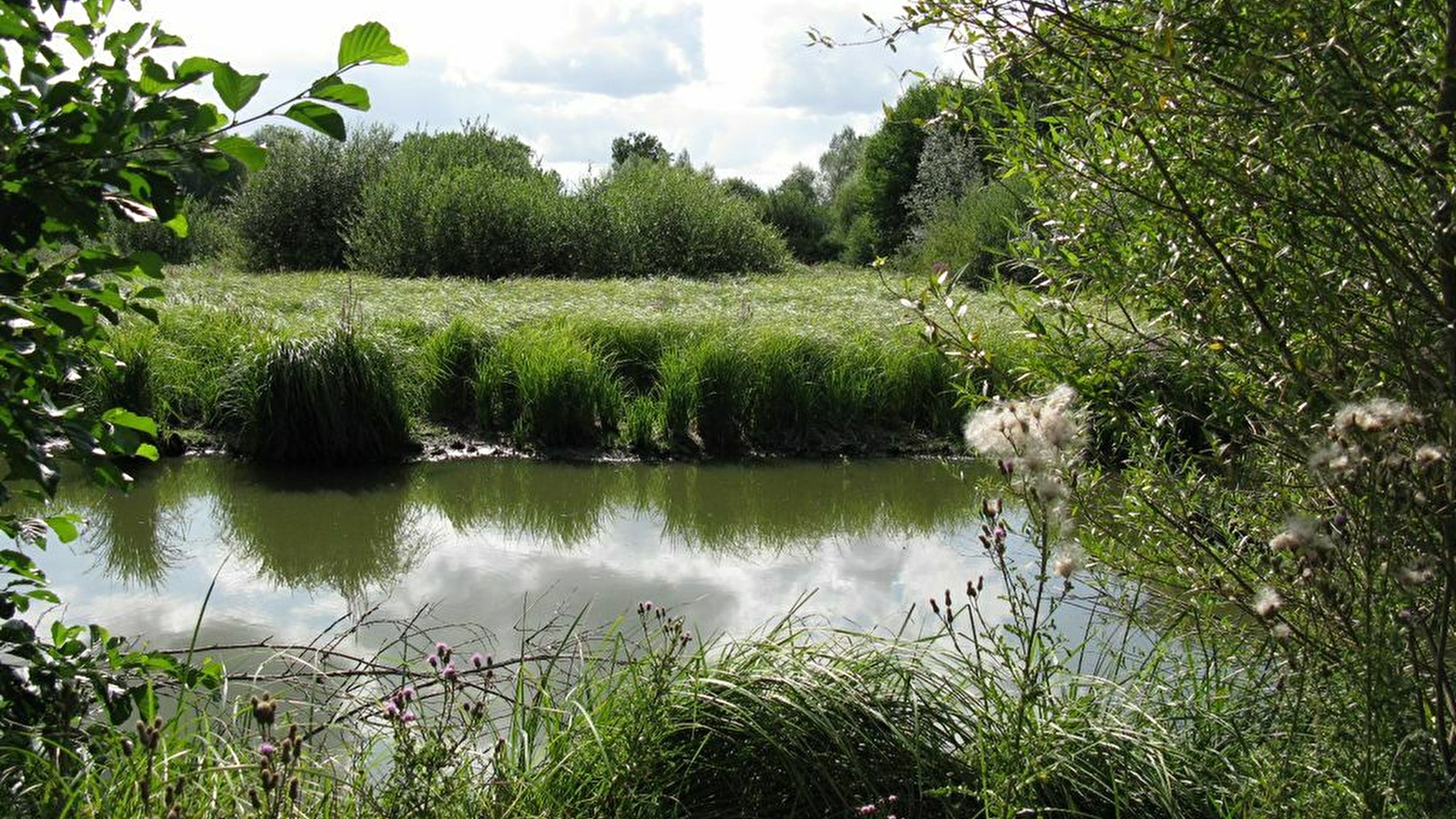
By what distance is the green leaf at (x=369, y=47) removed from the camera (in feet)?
6.66

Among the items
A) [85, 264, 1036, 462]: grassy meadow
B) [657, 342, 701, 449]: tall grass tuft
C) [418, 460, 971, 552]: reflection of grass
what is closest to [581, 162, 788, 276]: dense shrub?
[85, 264, 1036, 462]: grassy meadow

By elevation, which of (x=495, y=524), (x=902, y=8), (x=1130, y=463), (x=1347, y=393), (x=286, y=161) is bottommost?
(x=495, y=524)

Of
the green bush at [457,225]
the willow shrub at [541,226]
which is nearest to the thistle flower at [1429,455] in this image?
the green bush at [457,225]

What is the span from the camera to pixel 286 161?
2711cm

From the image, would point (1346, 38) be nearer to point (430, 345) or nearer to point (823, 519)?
point (823, 519)

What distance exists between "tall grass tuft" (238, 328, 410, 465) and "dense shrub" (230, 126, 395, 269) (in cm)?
A: 1827

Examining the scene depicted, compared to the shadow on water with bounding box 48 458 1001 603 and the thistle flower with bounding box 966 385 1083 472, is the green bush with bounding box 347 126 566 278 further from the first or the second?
the thistle flower with bounding box 966 385 1083 472

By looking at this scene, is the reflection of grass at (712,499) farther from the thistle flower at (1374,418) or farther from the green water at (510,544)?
the thistle flower at (1374,418)

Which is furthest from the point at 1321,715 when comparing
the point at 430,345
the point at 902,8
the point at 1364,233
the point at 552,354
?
the point at 430,345

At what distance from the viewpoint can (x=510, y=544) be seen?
736 cm

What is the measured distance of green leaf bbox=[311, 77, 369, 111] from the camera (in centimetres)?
205

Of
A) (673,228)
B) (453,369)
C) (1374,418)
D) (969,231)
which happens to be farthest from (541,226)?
(1374,418)

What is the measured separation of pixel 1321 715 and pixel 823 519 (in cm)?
593

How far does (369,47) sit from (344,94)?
9cm
